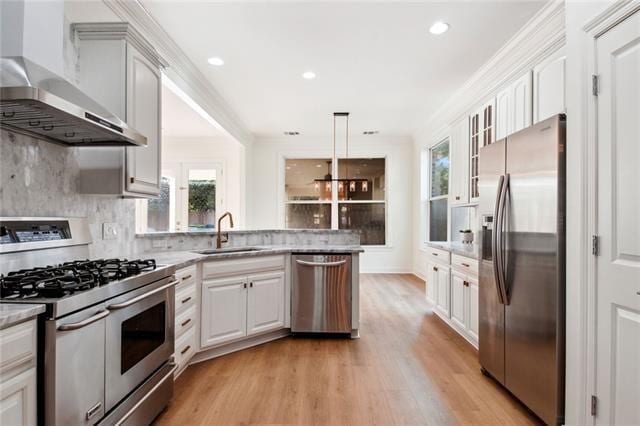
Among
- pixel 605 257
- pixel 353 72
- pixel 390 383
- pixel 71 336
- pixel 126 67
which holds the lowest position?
pixel 390 383

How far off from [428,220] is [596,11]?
4725mm

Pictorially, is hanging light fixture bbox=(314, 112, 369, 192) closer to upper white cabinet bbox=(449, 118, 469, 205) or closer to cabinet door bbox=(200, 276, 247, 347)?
upper white cabinet bbox=(449, 118, 469, 205)

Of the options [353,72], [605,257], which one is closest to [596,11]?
[605,257]

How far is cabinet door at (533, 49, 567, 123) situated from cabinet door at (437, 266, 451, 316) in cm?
174

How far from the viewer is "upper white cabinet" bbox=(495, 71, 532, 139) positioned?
9.36 feet

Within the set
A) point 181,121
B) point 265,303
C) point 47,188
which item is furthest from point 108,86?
point 181,121

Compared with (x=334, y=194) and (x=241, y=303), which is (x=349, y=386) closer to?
(x=241, y=303)

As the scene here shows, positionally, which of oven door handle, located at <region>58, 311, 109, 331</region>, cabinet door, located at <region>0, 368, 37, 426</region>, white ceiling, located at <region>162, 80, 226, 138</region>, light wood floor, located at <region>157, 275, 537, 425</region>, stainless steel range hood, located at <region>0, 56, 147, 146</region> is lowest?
light wood floor, located at <region>157, 275, 537, 425</region>

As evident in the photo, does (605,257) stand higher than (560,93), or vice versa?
(560,93)

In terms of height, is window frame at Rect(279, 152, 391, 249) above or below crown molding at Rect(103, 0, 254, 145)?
below

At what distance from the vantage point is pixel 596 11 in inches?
60.8

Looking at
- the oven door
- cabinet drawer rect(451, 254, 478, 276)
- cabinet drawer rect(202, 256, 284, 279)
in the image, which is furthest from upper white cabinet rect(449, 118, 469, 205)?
the oven door

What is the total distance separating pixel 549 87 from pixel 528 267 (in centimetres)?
161

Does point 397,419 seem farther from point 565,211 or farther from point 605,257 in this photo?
point 565,211
